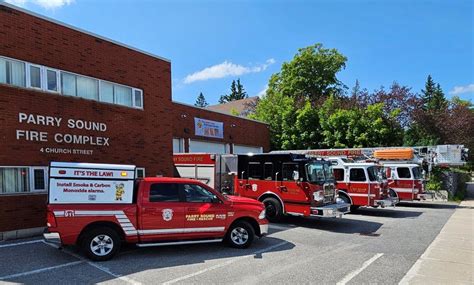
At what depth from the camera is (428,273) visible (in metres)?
7.18

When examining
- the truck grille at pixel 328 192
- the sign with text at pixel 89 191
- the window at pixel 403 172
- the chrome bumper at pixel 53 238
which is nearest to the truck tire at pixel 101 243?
the chrome bumper at pixel 53 238

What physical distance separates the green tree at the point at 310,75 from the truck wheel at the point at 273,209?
3030 centimetres

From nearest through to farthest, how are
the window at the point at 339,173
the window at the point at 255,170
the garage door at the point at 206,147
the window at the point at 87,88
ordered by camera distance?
the window at the point at 87,88 → the window at the point at 255,170 → the window at the point at 339,173 → the garage door at the point at 206,147

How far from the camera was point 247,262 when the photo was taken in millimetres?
7859

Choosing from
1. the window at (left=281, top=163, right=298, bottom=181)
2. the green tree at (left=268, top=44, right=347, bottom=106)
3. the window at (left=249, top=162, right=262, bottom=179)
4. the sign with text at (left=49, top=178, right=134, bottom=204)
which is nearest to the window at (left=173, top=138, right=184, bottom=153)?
the window at (left=249, top=162, right=262, bottom=179)

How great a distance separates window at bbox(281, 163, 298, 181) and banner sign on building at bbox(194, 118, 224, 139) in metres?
9.61

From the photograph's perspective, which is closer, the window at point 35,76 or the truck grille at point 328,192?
the window at point 35,76

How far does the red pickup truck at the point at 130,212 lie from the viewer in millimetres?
7598

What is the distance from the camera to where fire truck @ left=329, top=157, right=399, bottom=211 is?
1548 centimetres

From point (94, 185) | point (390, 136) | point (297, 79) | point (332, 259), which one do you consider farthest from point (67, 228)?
point (297, 79)

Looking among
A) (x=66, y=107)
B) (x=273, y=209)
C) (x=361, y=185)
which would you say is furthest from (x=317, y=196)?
(x=66, y=107)

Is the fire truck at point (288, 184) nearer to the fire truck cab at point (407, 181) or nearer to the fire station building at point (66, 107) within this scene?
the fire station building at point (66, 107)

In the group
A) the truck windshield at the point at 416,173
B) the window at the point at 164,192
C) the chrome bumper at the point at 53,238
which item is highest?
the window at the point at 164,192

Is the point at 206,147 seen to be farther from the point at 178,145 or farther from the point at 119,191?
the point at 119,191
